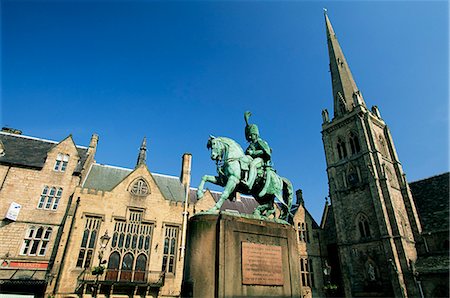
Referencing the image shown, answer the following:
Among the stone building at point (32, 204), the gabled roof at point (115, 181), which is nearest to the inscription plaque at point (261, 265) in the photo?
the stone building at point (32, 204)

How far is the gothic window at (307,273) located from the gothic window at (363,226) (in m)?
7.85

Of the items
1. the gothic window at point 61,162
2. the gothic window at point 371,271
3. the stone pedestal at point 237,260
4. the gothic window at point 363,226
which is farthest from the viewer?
the gothic window at point 363,226

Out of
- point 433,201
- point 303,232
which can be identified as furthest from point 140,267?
point 433,201

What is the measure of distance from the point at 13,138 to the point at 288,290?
104 feet

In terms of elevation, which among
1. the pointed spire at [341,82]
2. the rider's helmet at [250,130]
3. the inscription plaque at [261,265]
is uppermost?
the pointed spire at [341,82]

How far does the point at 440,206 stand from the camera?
1321 inches

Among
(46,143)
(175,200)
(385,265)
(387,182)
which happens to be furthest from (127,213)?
(387,182)

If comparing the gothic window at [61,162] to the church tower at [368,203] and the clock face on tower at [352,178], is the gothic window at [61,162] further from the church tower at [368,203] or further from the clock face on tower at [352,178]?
the clock face on tower at [352,178]

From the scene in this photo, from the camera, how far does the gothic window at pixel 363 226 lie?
33.9 meters

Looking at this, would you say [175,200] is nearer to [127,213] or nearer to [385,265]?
[127,213]

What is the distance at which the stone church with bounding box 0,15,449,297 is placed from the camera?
21.7 meters

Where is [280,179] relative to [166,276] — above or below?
above

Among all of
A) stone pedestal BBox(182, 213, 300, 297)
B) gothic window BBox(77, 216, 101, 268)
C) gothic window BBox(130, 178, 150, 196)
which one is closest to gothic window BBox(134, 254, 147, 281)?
gothic window BBox(77, 216, 101, 268)

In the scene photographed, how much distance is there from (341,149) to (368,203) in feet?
33.4
